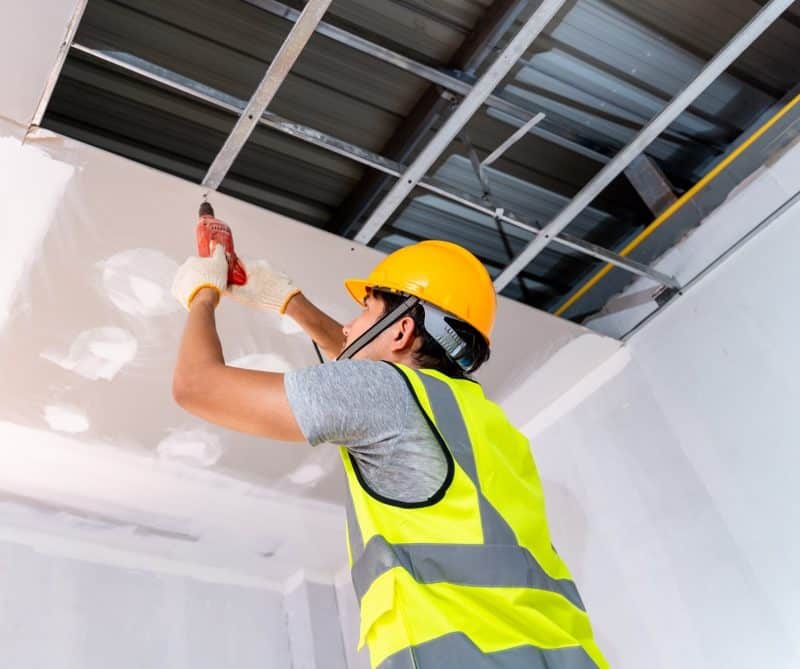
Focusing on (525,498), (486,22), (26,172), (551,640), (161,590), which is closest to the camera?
(551,640)

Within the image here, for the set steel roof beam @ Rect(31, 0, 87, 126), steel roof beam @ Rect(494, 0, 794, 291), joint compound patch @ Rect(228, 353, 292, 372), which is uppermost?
steel roof beam @ Rect(31, 0, 87, 126)

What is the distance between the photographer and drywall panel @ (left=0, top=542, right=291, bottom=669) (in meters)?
2.84

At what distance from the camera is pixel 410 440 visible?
1.42 metres

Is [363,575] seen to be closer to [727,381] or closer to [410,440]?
Answer: [410,440]

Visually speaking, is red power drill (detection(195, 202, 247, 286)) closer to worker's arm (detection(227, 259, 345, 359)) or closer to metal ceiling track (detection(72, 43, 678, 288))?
worker's arm (detection(227, 259, 345, 359))

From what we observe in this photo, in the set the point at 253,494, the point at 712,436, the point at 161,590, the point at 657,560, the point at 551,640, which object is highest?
the point at 253,494

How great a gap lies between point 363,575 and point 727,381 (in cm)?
160

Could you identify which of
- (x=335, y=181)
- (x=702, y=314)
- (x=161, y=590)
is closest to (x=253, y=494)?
(x=161, y=590)

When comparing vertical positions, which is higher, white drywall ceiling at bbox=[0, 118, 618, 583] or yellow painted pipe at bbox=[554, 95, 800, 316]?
yellow painted pipe at bbox=[554, 95, 800, 316]

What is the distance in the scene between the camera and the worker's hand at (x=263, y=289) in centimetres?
203

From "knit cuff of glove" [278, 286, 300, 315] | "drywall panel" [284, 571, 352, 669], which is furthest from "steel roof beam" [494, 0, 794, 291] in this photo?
"drywall panel" [284, 571, 352, 669]

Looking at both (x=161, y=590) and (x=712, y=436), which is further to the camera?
(x=161, y=590)

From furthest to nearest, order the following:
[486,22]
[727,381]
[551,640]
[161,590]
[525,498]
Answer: [161,590] → [727,381] → [486,22] → [525,498] → [551,640]

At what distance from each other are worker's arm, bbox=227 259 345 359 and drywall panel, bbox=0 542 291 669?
1475 mm
